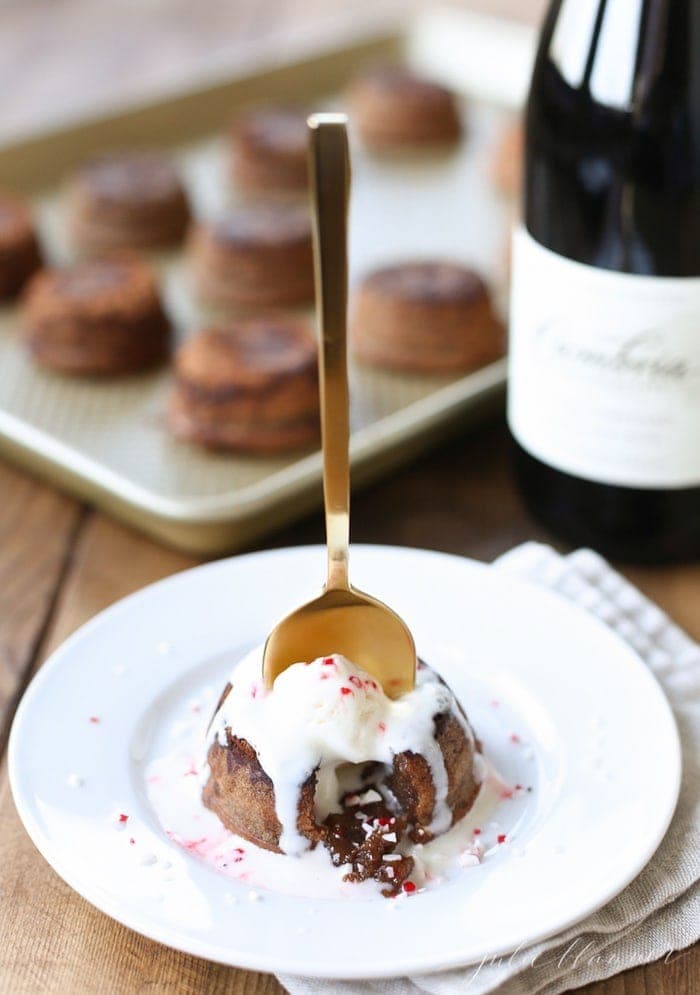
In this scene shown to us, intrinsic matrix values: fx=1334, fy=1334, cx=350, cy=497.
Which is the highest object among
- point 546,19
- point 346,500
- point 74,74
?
point 546,19

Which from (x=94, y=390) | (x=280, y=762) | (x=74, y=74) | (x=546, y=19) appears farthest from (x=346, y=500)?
(x=74, y=74)

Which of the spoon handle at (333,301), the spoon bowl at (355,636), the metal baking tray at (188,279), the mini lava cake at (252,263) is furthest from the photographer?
the mini lava cake at (252,263)

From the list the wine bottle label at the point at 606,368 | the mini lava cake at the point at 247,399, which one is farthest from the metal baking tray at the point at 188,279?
the wine bottle label at the point at 606,368

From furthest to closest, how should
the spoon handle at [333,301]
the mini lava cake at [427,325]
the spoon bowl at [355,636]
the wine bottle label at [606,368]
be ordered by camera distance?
the mini lava cake at [427,325], the wine bottle label at [606,368], the spoon bowl at [355,636], the spoon handle at [333,301]

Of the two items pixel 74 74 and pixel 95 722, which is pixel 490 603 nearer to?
pixel 95 722

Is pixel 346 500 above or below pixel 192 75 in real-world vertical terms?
above

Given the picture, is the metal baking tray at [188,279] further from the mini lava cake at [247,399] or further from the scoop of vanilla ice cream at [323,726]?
the scoop of vanilla ice cream at [323,726]

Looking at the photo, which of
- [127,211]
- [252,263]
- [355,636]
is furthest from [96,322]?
[355,636]
